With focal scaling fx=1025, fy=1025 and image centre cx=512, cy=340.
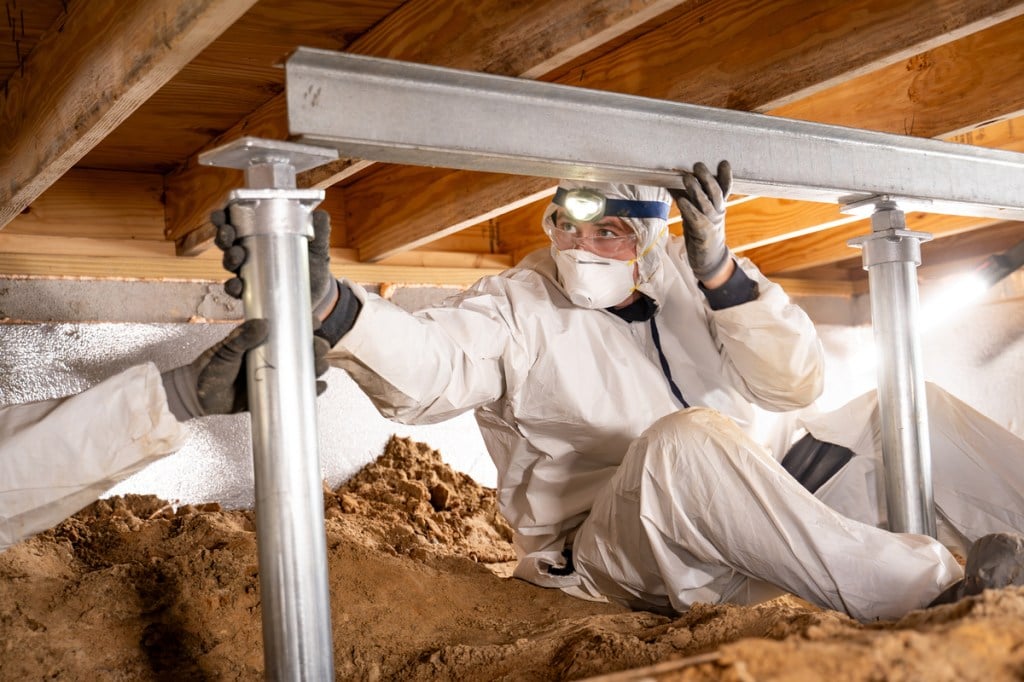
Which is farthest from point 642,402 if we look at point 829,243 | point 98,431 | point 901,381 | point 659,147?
point 829,243

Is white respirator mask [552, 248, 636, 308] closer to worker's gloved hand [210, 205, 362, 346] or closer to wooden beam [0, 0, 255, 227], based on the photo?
worker's gloved hand [210, 205, 362, 346]

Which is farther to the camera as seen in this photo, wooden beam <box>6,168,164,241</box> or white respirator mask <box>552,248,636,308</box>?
wooden beam <box>6,168,164,241</box>

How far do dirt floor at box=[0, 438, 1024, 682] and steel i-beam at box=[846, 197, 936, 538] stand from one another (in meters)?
0.37

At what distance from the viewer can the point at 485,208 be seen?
2.89m

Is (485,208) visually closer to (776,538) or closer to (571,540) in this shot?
(571,540)

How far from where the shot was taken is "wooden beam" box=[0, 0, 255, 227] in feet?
5.39

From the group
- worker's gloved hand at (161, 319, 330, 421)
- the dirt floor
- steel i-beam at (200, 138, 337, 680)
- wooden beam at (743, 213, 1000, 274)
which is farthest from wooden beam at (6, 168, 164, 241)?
wooden beam at (743, 213, 1000, 274)

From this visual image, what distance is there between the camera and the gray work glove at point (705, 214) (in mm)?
1918

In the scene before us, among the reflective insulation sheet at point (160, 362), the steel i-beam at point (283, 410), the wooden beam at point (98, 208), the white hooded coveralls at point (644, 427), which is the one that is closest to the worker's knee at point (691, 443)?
the white hooded coveralls at point (644, 427)

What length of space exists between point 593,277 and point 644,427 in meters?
0.39

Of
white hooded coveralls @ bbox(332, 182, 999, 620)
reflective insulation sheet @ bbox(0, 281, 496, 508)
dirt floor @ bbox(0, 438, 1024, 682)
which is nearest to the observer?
dirt floor @ bbox(0, 438, 1024, 682)

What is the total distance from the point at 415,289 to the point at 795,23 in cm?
189

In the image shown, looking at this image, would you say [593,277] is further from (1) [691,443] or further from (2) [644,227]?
(1) [691,443]

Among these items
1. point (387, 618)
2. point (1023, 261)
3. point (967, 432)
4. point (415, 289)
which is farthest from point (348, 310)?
point (1023, 261)
